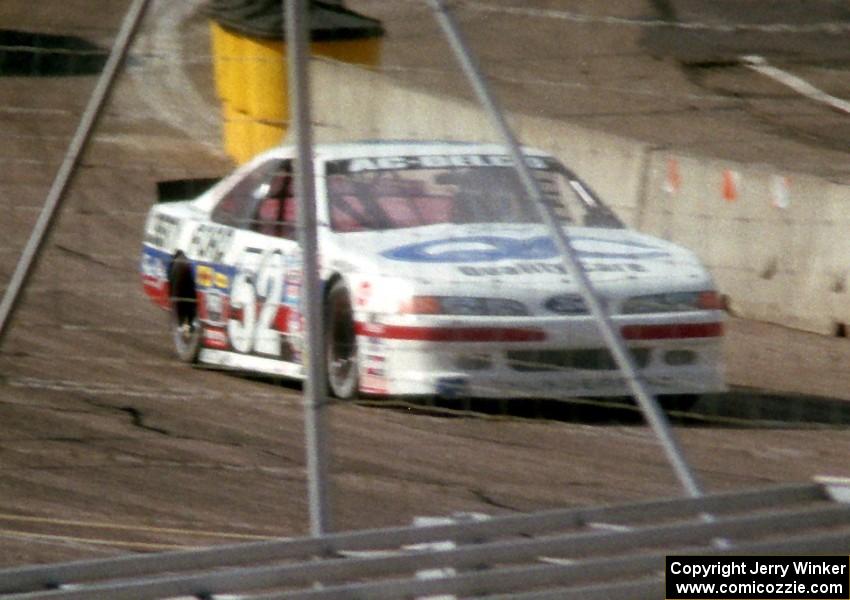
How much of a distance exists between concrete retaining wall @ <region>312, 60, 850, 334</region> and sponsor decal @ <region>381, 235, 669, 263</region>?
0.47 ft

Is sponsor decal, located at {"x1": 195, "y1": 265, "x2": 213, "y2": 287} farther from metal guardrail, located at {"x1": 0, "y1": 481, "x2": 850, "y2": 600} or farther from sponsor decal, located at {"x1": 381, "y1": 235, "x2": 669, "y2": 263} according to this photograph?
metal guardrail, located at {"x1": 0, "y1": 481, "x2": 850, "y2": 600}

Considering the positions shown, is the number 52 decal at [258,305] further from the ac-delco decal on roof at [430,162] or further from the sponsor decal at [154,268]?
the sponsor decal at [154,268]

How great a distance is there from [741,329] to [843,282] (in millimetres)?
884

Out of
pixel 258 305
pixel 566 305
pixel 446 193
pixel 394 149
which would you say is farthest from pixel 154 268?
pixel 566 305

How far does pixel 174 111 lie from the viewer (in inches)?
490

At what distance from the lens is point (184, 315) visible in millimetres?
8461

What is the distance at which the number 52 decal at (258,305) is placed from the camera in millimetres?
7574

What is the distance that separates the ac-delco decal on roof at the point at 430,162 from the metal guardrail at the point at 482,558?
1.62m

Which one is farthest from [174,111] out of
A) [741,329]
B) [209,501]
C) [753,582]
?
[753,582]

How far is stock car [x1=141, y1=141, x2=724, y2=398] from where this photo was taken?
269 inches

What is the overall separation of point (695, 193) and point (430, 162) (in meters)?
1.17

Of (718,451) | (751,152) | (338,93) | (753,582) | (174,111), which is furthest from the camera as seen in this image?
(751,152)

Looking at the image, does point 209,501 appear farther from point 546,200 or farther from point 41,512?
point 546,200

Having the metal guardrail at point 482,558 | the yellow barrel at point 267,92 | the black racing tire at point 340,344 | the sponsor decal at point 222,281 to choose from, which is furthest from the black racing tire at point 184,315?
the metal guardrail at point 482,558
